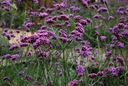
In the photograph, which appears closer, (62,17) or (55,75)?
(62,17)

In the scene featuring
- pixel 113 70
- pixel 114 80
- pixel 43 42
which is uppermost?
pixel 43 42

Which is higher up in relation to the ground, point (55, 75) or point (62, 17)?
point (62, 17)

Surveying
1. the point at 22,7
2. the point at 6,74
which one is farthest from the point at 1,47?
the point at 22,7

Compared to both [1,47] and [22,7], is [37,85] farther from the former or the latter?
[22,7]

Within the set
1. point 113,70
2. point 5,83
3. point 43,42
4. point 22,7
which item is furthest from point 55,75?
point 22,7

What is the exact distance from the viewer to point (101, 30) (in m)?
6.08

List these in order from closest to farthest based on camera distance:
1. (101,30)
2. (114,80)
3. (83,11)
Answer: (114,80)
(101,30)
(83,11)

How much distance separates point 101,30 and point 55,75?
3239 millimetres

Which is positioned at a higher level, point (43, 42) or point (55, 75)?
point (43, 42)

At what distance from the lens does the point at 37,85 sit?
2.63m

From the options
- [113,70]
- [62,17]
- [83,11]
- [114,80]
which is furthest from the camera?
[83,11]

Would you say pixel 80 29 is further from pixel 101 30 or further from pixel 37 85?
pixel 101 30

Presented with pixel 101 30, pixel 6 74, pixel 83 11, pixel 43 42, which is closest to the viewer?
pixel 43 42

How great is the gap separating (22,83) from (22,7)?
7.59 m
